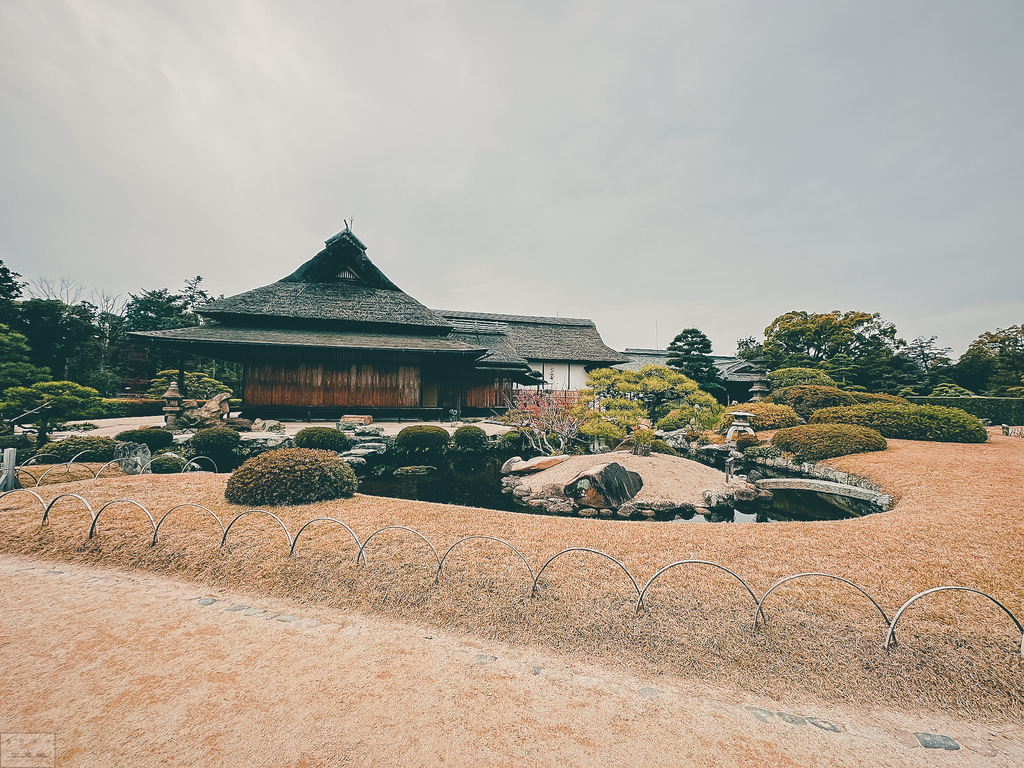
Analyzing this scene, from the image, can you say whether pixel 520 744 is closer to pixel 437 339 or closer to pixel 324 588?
pixel 324 588

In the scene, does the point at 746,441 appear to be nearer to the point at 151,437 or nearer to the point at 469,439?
the point at 469,439

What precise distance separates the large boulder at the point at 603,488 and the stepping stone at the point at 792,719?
5220mm

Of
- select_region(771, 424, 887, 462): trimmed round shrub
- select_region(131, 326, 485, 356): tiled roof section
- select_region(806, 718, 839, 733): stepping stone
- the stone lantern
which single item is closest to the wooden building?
select_region(131, 326, 485, 356): tiled roof section

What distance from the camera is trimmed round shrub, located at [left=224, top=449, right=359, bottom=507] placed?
22.0 feet

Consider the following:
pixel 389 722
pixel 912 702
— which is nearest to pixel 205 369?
pixel 389 722

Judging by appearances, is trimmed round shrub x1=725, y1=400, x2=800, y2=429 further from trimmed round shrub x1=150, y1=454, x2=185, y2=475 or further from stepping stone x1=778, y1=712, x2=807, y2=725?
trimmed round shrub x1=150, y1=454, x2=185, y2=475

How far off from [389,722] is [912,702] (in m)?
3.80

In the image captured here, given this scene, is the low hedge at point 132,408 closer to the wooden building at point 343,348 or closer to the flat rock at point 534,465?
the wooden building at point 343,348

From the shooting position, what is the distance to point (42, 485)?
774cm

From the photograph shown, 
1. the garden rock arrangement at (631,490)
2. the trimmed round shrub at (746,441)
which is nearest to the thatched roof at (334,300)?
the garden rock arrangement at (631,490)

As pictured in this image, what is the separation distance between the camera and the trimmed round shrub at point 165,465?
31.3 ft

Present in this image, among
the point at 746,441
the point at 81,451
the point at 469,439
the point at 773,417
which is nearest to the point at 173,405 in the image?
the point at 81,451

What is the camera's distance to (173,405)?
15.7 metres

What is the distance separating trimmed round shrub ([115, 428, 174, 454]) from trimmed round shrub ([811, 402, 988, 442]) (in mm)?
22637
